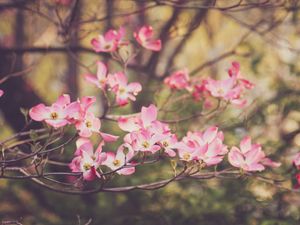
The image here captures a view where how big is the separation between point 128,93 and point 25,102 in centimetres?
129

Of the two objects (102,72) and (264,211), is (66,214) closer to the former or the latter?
(264,211)

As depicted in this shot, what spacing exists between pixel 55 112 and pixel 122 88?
385mm

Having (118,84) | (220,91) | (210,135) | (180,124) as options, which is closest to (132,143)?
(210,135)

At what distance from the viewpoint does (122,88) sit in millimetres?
1598

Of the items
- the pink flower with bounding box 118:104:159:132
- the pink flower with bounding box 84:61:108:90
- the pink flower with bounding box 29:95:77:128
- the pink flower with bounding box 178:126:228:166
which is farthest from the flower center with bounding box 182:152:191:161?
the pink flower with bounding box 84:61:108:90

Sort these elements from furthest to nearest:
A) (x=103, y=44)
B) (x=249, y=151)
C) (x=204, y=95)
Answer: (x=204, y=95) < (x=103, y=44) < (x=249, y=151)

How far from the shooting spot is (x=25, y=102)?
2732mm

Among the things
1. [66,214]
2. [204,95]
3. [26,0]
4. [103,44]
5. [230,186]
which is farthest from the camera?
[66,214]

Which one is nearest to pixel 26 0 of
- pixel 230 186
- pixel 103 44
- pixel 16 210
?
pixel 103 44

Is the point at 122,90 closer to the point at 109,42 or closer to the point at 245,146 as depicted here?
the point at 109,42

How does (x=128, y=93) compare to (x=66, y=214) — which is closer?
(x=128, y=93)

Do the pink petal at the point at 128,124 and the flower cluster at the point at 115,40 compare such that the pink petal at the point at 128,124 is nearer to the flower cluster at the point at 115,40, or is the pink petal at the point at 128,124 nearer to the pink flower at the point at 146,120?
the pink flower at the point at 146,120

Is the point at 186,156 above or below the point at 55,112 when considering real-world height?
below

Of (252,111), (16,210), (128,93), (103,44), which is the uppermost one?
(103,44)
